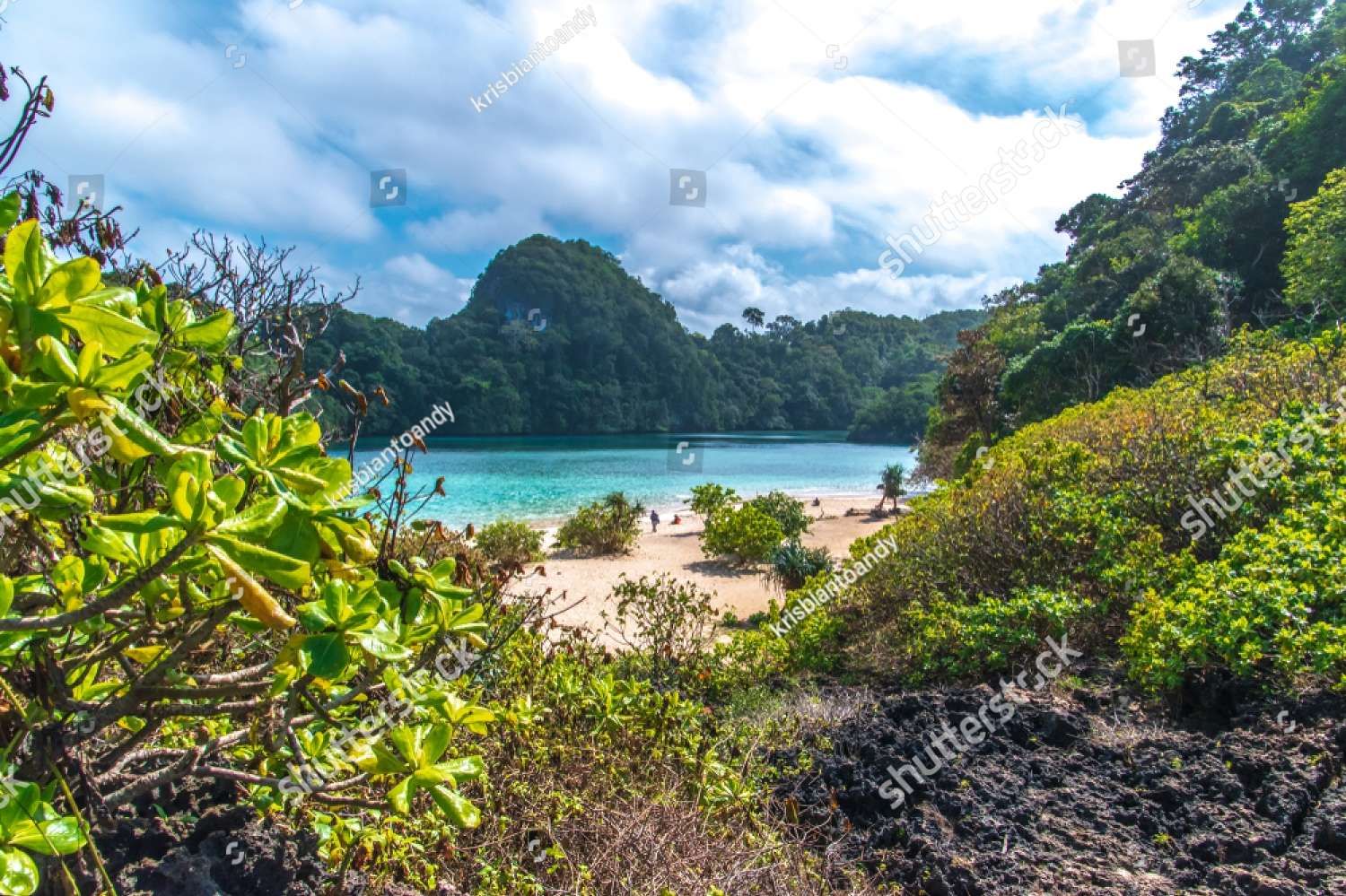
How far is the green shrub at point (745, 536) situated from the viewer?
1489 cm

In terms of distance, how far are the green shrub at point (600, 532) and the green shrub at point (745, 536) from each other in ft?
6.67

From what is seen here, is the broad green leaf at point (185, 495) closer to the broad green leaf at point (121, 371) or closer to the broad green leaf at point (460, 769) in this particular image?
the broad green leaf at point (121, 371)

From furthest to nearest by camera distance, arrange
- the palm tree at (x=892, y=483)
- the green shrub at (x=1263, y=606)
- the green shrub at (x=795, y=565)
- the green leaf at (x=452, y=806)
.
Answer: the palm tree at (x=892, y=483) < the green shrub at (x=795, y=565) < the green shrub at (x=1263, y=606) < the green leaf at (x=452, y=806)

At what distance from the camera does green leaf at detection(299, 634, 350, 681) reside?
1019mm

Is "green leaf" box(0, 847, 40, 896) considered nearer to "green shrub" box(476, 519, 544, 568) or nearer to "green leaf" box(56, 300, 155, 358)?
"green leaf" box(56, 300, 155, 358)

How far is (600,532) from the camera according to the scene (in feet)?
54.1

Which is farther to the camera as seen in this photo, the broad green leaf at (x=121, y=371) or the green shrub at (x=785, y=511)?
the green shrub at (x=785, y=511)

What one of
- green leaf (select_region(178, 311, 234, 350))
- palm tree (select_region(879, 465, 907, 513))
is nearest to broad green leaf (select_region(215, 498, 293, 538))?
green leaf (select_region(178, 311, 234, 350))

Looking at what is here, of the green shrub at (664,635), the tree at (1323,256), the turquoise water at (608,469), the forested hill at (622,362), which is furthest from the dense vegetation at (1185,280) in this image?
the forested hill at (622,362)

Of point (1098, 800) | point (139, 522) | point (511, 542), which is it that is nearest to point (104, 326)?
point (139, 522)

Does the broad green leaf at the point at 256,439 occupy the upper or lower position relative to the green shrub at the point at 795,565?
upper

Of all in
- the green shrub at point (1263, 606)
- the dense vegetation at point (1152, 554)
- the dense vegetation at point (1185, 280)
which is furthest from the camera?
the dense vegetation at point (1185, 280)

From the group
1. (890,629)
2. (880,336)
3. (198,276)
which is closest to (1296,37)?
(890,629)

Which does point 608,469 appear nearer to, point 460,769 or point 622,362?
point 460,769
